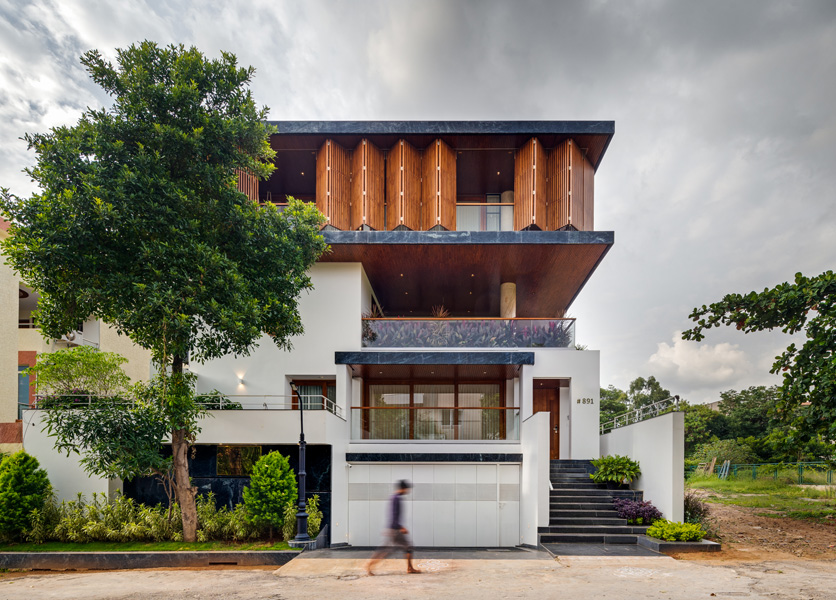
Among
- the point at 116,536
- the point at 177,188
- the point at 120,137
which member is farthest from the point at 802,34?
the point at 116,536

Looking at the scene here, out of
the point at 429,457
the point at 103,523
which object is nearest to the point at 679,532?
the point at 429,457

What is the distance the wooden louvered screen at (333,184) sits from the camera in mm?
15672

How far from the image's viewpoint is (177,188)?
10.2m

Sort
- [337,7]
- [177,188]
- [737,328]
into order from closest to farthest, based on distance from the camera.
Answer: [177,188], [737,328], [337,7]

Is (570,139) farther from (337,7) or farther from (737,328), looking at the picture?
(337,7)

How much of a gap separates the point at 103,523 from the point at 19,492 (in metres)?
2.04

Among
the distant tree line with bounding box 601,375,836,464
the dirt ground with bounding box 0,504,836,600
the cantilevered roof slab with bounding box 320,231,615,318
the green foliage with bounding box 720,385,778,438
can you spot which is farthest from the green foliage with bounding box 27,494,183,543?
the green foliage with bounding box 720,385,778,438

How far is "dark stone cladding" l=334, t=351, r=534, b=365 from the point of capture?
14516 mm

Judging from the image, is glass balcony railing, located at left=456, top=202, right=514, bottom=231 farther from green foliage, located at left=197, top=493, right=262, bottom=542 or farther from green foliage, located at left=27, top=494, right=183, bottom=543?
green foliage, located at left=27, top=494, right=183, bottom=543

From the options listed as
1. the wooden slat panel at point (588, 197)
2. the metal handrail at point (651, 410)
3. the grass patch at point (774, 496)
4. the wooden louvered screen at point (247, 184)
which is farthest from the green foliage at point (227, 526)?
the grass patch at point (774, 496)

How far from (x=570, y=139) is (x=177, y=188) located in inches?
454

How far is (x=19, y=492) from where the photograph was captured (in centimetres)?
1144

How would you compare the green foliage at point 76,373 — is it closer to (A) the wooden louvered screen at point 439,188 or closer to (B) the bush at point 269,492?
(B) the bush at point 269,492

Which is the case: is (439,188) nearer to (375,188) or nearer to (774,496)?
(375,188)
